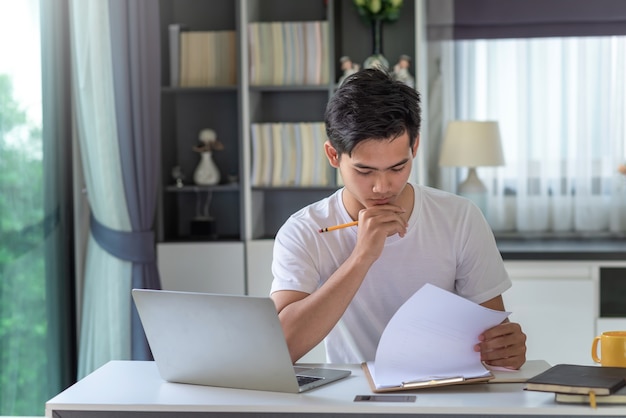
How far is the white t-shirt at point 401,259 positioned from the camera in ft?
6.86

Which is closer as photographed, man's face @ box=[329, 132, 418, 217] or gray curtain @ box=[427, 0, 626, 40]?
man's face @ box=[329, 132, 418, 217]

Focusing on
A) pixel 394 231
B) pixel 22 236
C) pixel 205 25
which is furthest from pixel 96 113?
pixel 394 231

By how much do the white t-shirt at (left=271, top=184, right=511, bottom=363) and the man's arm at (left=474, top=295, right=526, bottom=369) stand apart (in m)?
0.23

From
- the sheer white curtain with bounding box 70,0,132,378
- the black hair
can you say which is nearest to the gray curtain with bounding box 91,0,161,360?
the sheer white curtain with bounding box 70,0,132,378

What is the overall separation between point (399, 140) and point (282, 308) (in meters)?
0.41

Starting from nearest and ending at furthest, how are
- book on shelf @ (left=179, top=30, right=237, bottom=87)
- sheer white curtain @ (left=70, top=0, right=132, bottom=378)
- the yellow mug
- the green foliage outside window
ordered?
1. the yellow mug
2. the green foliage outside window
3. sheer white curtain @ (left=70, top=0, right=132, bottom=378)
4. book on shelf @ (left=179, top=30, right=237, bottom=87)

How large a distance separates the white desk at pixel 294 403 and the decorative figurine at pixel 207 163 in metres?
2.33

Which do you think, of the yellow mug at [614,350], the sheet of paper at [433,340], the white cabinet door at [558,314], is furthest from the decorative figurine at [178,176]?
the yellow mug at [614,350]

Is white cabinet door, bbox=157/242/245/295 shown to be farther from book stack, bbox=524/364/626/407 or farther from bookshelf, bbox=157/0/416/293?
book stack, bbox=524/364/626/407

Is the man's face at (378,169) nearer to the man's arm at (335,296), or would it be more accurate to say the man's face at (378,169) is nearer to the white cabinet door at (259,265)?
the man's arm at (335,296)

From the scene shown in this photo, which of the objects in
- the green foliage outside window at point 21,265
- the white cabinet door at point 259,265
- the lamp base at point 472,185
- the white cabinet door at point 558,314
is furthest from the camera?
the lamp base at point 472,185

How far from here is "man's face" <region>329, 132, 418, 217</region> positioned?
1.94m

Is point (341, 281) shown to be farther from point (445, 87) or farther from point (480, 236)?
point (445, 87)

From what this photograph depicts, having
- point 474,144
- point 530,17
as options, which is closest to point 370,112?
point 474,144
